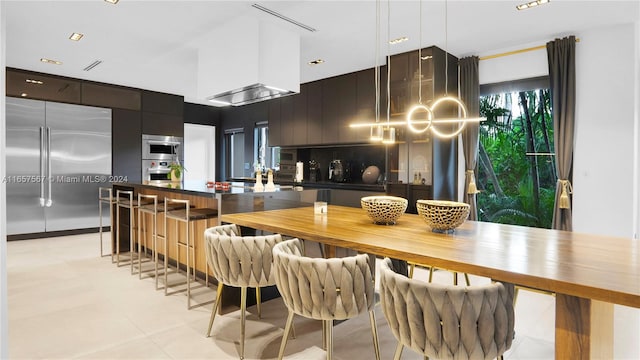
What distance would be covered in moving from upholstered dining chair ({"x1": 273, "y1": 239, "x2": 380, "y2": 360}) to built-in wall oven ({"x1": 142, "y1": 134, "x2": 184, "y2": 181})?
18.7 feet

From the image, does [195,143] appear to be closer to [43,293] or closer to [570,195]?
[43,293]

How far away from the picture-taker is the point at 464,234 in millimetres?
1946

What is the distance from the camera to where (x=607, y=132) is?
353 cm

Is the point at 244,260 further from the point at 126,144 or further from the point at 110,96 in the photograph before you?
the point at 110,96

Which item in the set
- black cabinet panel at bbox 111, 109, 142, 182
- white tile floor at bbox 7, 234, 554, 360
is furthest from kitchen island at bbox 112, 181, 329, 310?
black cabinet panel at bbox 111, 109, 142, 182

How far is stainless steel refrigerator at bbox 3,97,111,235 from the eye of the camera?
5.20 metres

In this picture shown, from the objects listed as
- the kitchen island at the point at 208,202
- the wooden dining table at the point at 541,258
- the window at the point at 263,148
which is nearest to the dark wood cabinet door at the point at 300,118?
the window at the point at 263,148

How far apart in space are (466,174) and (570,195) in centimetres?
109

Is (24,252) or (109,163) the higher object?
(109,163)

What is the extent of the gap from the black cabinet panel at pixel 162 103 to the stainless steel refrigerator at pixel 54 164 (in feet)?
2.21

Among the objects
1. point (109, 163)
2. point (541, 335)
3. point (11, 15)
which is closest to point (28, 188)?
point (109, 163)

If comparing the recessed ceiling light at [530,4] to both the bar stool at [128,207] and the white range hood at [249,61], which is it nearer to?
the white range hood at [249,61]

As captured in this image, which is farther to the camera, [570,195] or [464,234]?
[570,195]

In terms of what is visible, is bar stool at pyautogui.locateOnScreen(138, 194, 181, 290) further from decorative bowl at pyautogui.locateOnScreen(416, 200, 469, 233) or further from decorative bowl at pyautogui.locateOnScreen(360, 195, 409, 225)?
decorative bowl at pyautogui.locateOnScreen(416, 200, 469, 233)
